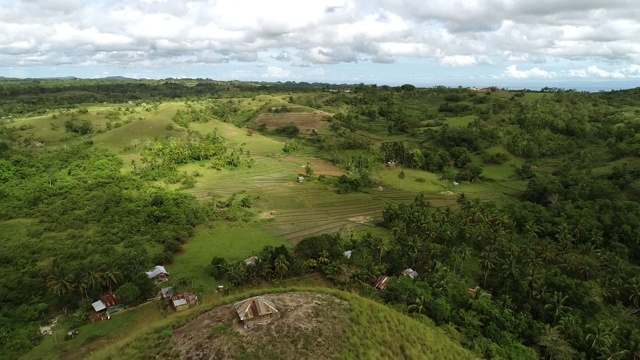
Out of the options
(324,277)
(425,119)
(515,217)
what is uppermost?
(425,119)

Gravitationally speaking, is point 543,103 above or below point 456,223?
above

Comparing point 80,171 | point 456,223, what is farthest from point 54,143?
point 456,223

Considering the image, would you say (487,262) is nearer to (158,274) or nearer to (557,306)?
(557,306)

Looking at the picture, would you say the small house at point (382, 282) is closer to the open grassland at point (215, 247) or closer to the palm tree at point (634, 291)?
the open grassland at point (215, 247)

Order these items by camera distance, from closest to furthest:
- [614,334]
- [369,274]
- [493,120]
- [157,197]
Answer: [614,334]
[369,274]
[157,197]
[493,120]

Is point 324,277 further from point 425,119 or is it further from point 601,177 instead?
point 425,119

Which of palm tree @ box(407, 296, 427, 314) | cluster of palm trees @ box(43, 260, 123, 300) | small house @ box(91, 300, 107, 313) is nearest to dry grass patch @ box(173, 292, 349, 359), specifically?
palm tree @ box(407, 296, 427, 314)

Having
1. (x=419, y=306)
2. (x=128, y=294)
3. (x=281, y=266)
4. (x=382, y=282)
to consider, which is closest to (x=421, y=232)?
(x=382, y=282)
